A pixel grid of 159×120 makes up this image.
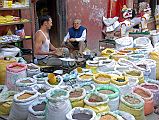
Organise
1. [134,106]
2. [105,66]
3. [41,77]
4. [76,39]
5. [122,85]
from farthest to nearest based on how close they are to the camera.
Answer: [76,39] → [105,66] → [41,77] → [122,85] → [134,106]

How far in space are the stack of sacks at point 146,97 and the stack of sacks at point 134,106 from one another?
0.21 metres

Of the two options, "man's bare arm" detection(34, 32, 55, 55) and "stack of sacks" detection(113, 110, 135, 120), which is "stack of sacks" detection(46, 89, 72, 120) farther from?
"man's bare arm" detection(34, 32, 55, 55)

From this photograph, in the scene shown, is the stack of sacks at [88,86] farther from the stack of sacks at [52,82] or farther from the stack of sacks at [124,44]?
the stack of sacks at [124,44]

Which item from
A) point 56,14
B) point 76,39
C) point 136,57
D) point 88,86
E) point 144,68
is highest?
point 56,14

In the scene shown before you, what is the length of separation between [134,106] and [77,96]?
69 cm

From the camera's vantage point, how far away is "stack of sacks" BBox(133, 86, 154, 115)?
148 inches

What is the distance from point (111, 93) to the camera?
3.59 m

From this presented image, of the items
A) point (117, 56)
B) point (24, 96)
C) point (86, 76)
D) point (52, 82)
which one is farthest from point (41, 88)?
point (117, 56)

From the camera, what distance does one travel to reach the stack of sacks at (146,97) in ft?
12.3

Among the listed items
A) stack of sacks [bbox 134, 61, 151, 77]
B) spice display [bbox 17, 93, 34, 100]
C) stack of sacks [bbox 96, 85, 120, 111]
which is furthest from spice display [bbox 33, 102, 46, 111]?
stack of sacks [bbox 134, 61, 151, 77]

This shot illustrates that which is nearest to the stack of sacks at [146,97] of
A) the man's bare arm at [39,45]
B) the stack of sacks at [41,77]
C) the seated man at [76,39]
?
the stack of sacks at [41,77]

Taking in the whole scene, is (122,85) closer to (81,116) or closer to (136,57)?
(81,116)

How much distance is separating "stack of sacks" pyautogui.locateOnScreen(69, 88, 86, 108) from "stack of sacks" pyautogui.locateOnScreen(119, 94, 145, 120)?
0.49 m

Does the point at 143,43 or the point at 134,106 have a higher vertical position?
the point at 143,43
